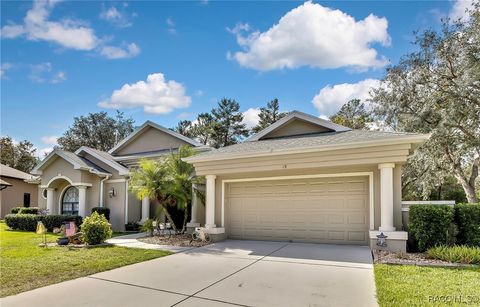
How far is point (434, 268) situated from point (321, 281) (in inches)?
112

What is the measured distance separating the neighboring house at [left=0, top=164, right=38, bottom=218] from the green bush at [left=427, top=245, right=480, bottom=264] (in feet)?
90.3

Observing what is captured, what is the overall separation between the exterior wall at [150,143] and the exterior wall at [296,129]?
6.05m

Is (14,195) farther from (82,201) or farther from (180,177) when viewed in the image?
(180,177)

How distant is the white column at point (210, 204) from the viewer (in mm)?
11656

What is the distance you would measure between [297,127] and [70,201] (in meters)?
13.3

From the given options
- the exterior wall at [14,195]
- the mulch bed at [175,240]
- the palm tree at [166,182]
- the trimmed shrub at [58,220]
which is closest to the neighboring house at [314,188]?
the mulch bed at [175,240]

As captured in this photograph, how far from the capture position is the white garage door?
10203 mm

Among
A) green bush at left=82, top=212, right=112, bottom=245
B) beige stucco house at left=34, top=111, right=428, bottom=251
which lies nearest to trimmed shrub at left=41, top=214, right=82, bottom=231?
green bush at left=82, top=212, right=112, bottom=245

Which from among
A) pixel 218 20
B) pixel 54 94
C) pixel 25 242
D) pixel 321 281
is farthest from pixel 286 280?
pixel 54 94

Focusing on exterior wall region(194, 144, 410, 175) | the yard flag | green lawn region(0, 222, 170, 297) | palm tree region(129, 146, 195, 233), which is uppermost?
exterior wall region(194, 144, 410, 175)

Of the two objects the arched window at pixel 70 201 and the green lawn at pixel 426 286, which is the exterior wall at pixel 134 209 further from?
the green lawn at pixel 426 286

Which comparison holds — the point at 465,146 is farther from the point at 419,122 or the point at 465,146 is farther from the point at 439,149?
the point at 419,122

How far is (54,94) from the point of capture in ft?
45.0

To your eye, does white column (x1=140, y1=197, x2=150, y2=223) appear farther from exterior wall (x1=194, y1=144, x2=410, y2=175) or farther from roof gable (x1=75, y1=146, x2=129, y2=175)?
exterior wall (x1=194, y1=144, x2=410, y2=175)
